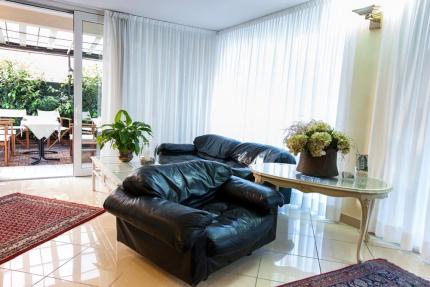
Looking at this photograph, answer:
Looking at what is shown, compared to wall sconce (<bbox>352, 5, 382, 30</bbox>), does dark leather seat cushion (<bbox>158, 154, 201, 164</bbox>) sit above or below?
below

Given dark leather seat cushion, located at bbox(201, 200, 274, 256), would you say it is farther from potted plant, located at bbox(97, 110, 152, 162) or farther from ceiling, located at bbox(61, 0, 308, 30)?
ceiling, located at bbox(61, 0, 308, 30)

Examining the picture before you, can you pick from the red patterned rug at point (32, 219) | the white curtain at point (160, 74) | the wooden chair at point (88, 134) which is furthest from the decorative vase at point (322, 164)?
the wooden chair at point (88, 134)

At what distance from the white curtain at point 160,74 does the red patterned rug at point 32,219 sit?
173cm

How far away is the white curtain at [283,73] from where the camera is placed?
3.47m

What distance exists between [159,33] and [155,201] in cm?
365

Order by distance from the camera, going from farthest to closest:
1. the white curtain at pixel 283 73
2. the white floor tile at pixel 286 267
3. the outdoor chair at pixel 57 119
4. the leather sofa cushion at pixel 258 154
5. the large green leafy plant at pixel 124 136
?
the outdoor chair at pixel 57 119, the large green leafy plant at pixel 124 136, the leather sofa cushion at pixel 258 154, the white curtain at pixel 283 73, the white floor tile at pixel 286 267

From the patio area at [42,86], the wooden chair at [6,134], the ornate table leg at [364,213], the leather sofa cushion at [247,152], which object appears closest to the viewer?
the ornate table leg at [364,213]

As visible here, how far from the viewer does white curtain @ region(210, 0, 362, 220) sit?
347 centimetres

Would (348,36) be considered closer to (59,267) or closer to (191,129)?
(191,129)

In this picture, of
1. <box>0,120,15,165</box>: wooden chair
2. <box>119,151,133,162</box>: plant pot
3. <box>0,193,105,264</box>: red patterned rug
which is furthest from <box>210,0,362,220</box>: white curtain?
<box>0,120,15,165</box>: wooden chair

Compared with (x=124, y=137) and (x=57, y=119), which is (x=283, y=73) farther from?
(x=57, y=119)

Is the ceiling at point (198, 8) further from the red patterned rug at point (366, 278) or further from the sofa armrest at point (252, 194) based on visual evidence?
the red patterned rug at point (366, 278)

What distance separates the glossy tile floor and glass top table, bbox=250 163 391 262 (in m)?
0.40

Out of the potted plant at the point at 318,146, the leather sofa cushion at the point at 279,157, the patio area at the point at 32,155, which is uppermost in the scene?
the potted plant at the point at 318,146
